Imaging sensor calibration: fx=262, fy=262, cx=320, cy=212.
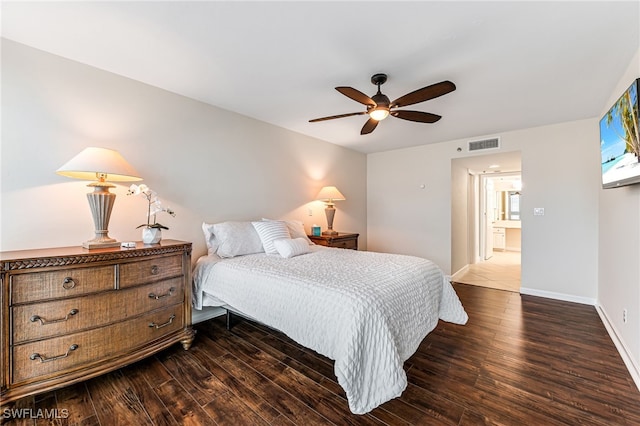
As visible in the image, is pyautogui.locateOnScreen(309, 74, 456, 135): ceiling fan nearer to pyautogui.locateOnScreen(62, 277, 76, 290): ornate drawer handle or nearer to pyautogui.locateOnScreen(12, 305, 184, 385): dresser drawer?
pyautogui.locateOnScreen(62, 277, 76, 290): ornate drawer handle

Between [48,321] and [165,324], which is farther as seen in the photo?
[165,324]

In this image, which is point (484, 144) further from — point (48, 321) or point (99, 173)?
point (48, 321)

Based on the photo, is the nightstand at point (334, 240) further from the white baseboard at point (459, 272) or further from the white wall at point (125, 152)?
the white baseboard at point (459, 272)

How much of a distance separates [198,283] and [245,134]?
189cm

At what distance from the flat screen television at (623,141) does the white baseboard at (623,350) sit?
Result: 1.34 metres

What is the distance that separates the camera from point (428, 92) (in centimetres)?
208

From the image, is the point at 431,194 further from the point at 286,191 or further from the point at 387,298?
the point at 387,298

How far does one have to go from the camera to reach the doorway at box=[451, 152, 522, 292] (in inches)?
182

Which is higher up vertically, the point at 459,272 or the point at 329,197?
the point at 329,197

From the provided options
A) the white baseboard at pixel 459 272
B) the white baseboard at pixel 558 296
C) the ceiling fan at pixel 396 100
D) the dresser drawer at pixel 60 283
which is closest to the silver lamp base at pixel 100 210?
the dresser drawer at pixel 60 283

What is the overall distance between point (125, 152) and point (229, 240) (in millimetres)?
1259

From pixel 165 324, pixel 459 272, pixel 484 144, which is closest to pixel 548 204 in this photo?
pixel 484 144

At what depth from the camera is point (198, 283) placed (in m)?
2.64

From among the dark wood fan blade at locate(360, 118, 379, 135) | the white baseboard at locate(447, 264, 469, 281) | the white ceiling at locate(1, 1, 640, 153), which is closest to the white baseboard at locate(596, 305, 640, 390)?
the white baseboard at locate(447, 264, 469, 281)
